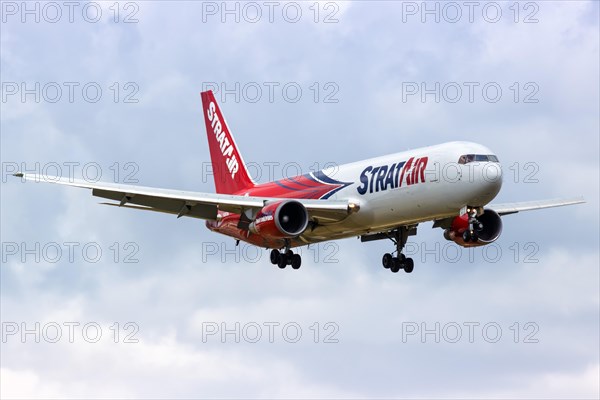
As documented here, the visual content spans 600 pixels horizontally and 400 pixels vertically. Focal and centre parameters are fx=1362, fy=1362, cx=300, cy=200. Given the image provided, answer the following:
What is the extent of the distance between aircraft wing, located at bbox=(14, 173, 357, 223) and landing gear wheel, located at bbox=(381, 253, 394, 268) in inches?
231

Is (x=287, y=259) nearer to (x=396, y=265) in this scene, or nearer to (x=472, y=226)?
(x=396, y=265)

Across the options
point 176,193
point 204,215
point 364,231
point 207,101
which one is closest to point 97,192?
point 176,193

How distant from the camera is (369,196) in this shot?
184 ft

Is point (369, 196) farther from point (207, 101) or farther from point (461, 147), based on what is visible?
point (207, 101)

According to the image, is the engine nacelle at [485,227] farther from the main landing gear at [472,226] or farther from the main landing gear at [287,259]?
the main landing gear at [287,259]

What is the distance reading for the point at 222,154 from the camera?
71.3 meters

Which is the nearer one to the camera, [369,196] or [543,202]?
[369,196]

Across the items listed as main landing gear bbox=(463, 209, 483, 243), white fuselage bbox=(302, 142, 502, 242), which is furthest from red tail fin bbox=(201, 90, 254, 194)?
main landing gear bbox=(463, 209, 483, 243)

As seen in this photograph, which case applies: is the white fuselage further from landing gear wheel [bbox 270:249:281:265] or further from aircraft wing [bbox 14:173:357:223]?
landing gear wheel [bbox 270:249:281:265]

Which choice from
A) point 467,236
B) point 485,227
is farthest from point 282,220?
point 485,227

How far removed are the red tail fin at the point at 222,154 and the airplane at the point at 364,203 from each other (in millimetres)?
3757

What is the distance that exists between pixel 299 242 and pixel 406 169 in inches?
322

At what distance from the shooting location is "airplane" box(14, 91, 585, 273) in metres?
52.9

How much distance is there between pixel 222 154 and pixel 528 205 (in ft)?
55.6
